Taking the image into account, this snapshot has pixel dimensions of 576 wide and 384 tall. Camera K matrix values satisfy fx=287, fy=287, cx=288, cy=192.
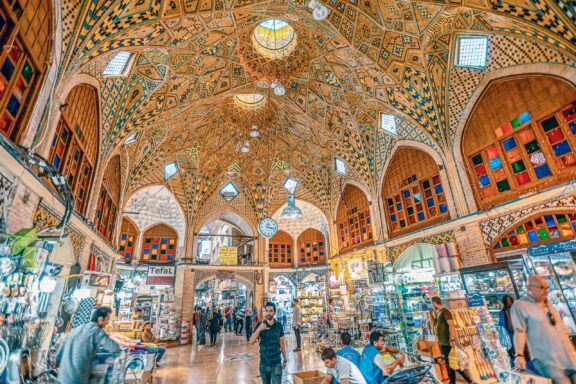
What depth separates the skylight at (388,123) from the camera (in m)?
12.2

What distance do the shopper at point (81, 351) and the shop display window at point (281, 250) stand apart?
17.2 meters

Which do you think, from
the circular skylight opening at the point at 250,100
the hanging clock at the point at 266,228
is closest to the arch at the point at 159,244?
the hanging clock at the point at 266,228

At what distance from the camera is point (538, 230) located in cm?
787

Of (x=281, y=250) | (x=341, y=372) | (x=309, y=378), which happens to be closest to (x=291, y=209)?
(x=281, y=250)

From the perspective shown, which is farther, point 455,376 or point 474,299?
point 474,299

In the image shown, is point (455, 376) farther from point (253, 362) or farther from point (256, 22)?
point (256, 22)

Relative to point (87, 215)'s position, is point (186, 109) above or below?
above

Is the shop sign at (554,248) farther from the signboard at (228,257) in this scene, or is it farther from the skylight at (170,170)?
the skylight at (170,170)

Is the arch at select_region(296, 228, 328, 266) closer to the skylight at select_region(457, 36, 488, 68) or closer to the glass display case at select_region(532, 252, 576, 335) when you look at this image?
the skylight at select_region(457, 36, 488, 68)

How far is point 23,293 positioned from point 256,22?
32.7 feet

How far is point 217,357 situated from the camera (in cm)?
955

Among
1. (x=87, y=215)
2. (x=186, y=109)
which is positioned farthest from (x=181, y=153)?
(x=87, y=215)

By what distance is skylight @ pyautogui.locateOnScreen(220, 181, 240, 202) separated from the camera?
18.2 metres

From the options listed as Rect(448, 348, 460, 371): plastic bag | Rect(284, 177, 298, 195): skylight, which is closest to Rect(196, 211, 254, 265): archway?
Rect(284, 177, 298, 195): skylight
